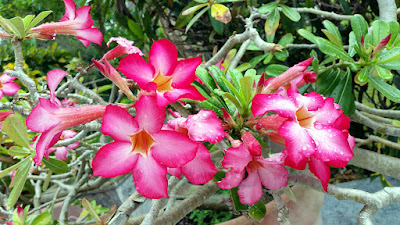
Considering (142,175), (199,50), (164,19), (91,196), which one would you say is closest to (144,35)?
(164,19)

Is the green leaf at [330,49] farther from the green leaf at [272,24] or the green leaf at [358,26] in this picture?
the green leaf at [272,24]

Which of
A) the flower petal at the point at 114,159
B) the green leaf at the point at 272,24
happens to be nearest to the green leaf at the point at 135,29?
the green leaf at the point at 272,24

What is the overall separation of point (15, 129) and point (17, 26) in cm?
19

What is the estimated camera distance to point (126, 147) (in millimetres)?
373

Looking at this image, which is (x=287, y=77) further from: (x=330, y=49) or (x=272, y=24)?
(x=272, y=24)

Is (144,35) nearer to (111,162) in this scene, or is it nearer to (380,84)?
(380,84)

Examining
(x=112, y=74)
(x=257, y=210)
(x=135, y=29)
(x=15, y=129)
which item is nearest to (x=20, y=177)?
(x=15, y=129)

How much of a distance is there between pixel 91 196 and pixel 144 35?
3.09ft

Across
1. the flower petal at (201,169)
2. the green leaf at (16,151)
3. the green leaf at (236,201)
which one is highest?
the flower petal at (201,169)

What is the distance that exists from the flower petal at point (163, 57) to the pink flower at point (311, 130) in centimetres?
12

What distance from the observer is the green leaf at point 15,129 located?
533mm

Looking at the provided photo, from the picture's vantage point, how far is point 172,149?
0.36 metres

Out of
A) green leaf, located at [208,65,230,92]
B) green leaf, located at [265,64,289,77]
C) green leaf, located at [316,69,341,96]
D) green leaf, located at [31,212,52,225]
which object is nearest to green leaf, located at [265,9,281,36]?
green leaf, located at [265,64,289,77]

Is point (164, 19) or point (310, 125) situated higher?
point (310, 125)
